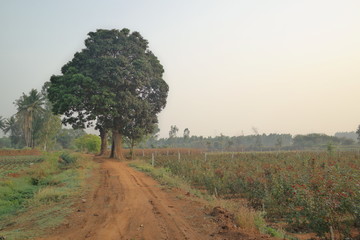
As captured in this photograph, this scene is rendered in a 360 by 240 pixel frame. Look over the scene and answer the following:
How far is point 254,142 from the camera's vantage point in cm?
11338

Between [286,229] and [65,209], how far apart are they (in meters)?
6.90

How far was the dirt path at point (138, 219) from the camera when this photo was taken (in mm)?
6457

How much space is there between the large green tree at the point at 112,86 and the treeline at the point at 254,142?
29.5 meters

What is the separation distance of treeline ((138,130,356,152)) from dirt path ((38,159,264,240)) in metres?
47.9

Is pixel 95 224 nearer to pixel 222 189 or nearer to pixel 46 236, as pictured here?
pixel 46 236

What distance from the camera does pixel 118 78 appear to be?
25.7 meters

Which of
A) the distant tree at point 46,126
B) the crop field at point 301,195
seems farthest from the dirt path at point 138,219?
the distant tree at point 46,126

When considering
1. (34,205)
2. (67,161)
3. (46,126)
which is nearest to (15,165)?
(67,161)

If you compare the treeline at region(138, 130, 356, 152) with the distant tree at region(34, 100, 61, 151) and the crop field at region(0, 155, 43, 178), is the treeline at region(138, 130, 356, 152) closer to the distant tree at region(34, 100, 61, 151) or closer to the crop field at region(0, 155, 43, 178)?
the distant tree at region(34, 100, 61, 151)

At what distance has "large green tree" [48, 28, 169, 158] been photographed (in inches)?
1013

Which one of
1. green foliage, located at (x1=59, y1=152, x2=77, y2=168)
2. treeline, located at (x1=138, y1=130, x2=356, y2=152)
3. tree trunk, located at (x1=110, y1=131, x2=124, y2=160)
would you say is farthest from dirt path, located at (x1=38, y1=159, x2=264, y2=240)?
treeline, located at (x1=138, y1=130, x2=356, y2=152)

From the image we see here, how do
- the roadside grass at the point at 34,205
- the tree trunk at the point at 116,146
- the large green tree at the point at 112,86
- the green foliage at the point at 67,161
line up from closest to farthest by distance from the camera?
the roadside grass at the point at 34,205
the green foliage at the point at 67,161
the large green tree at the point at 112,86
the tree trunk at the point at 116,146

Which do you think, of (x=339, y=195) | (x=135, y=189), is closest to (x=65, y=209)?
(x=135, y=189)

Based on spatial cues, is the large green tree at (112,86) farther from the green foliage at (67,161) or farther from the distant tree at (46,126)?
the distant tree at (46,126)
